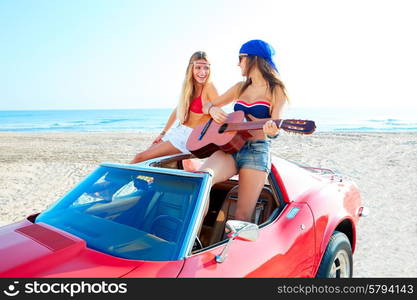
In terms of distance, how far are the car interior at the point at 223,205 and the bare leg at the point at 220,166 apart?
317 mm

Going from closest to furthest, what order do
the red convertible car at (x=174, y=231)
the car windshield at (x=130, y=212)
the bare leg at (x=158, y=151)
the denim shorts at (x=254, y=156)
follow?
the red convertible car at (x=174, y=231)
the car windshield at (x=130, y=212)
the denim shorts at (x=254, y=156)
the bare leg at (x=158, y=151)

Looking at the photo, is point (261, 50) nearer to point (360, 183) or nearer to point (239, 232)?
point (239, 232)

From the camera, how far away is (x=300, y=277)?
99.0 inches

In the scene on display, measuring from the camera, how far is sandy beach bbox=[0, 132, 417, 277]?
4258 mm

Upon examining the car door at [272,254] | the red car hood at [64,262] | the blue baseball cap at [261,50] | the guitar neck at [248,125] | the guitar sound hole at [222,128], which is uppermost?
the blue baseball cap at [261,50]

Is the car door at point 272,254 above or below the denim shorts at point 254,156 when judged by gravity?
below

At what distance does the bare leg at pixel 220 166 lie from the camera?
2828 millimetres

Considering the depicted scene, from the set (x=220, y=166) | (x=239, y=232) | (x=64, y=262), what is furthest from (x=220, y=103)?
(x=64, y=262)

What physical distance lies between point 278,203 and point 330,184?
73 centimetres

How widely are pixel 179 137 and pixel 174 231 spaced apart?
1769 mm

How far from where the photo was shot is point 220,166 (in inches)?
112

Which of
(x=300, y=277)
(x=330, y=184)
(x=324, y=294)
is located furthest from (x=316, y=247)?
(x=330, y=184)

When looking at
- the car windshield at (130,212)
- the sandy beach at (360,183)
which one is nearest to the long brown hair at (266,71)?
the car windshield at (130,212)

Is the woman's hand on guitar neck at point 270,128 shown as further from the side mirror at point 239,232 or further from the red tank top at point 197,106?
the red tank top at point 197,106
